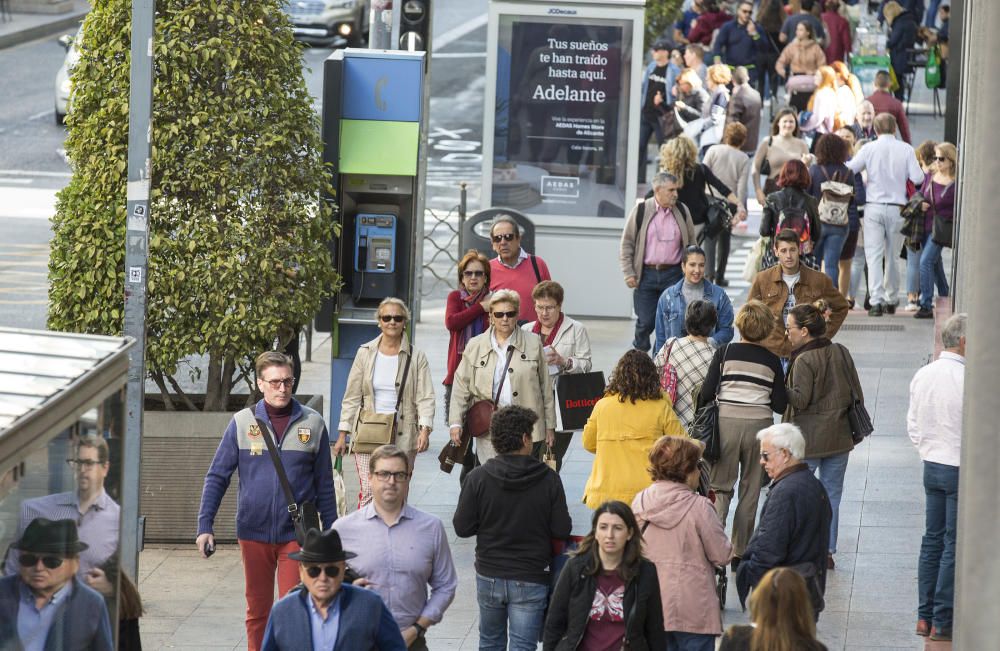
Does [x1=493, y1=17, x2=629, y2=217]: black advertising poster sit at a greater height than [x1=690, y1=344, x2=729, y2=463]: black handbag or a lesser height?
greater

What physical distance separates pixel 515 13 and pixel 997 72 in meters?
14.7

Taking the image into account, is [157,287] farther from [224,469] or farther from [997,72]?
[997,72]

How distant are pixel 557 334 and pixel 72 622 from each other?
6.05 m

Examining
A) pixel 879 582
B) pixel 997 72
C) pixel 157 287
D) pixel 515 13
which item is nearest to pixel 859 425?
pixel 879 582

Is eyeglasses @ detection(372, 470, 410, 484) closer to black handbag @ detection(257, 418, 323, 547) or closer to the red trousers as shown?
black handbag @ detection(257, 418, 323, 547)

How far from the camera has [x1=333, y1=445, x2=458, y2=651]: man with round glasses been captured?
7266 mm

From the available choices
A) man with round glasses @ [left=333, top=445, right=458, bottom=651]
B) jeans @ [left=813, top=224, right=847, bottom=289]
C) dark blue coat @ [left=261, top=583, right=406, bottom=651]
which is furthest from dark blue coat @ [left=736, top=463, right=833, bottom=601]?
jeans @ [left=813, top=224, right=847, bottom=289]

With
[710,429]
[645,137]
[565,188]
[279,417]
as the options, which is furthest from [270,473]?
[645,137]

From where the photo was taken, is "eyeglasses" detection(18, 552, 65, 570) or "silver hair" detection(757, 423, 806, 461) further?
"silver hair" detection(757, 423, 806, 461)

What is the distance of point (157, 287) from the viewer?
1065cm

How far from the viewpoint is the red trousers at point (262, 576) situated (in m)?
8.47

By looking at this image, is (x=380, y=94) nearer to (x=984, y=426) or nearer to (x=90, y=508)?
(x=90, y=508)

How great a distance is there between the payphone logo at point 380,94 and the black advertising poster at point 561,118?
521 centimetres

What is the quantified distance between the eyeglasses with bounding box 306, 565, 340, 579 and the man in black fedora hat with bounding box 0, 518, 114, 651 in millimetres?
1070
